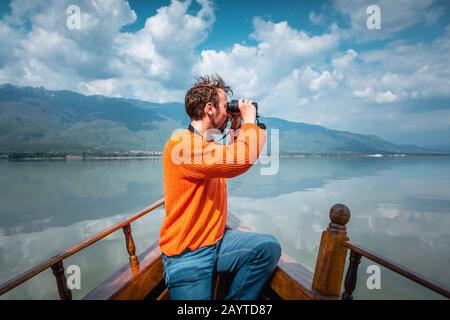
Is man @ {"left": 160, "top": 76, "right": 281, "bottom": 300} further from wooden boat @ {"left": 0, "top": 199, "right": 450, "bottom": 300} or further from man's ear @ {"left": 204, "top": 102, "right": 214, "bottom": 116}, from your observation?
wooden boat @ {"left": 0, "top": 199, "right": 450, "bottom": 300}

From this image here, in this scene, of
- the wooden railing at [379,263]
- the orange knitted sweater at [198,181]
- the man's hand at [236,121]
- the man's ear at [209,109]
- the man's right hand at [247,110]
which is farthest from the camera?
the man's hand at [236,121]

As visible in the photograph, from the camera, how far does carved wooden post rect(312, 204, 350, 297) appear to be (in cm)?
174

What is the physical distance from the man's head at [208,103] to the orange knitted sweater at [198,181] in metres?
0.18

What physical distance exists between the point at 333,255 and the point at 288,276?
45 centimetres

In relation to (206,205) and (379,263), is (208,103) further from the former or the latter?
(379,263)

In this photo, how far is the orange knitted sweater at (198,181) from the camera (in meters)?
1.41

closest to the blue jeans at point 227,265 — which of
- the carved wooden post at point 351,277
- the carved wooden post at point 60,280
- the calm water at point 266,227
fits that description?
the carved wooden post at point 351,277

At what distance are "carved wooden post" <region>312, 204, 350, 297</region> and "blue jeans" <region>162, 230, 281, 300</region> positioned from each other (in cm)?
32

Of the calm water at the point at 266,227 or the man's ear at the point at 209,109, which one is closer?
the man's ear at the point at 209,109

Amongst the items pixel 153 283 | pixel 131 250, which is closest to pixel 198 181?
pixel 153 283

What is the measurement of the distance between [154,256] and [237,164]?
171cm

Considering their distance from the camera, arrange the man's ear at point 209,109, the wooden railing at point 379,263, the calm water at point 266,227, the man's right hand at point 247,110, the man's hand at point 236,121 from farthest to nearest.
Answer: the calm water at point 266,227
the man's hand at point 236,121
the man's ear at point 209,109
the man's right hand at point 247,110
the wooden railing at point 379,263

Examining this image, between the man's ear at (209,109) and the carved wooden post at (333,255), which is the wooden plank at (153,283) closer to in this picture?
the carved wooden post at (333,255)

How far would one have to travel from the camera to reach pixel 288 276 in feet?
6.72
